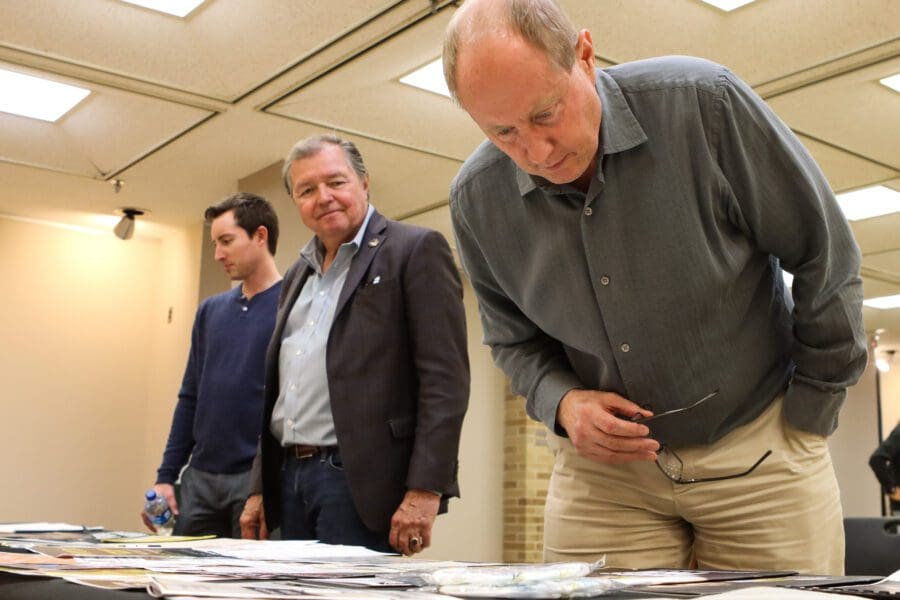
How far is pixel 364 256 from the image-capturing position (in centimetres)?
236

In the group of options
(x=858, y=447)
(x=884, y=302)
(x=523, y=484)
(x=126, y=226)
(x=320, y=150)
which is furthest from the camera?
(x=858, y=447)

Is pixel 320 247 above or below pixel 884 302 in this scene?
below

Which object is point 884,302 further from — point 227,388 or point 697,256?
point 697,256

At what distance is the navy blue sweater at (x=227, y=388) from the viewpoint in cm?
291

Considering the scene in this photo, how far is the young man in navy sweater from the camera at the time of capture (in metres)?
2.88

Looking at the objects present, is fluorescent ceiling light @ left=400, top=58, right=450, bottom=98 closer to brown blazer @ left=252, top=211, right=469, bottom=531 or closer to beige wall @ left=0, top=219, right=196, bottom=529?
brown blazer @ left=252, top=211, right=469, bottom=531

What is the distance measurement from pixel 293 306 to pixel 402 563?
4.76 feet

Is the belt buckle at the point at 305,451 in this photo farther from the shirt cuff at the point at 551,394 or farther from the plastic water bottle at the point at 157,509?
the plastic water bottle at the point at 157,509

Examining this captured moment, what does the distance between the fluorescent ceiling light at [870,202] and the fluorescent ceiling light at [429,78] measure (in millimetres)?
2615

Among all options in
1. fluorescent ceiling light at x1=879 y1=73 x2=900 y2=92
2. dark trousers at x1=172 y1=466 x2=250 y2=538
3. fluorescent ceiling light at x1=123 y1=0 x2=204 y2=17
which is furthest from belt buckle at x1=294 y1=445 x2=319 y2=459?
fluorescent ceiling light at x1=879 y1=73 x2=900 y2=92

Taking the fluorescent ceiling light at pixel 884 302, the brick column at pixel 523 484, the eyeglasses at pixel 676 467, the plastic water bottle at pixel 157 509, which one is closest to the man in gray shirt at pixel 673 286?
the eyeglasses at pixel 676 467

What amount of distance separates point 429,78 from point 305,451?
236 centimetres

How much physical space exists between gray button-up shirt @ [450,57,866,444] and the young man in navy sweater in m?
1.63

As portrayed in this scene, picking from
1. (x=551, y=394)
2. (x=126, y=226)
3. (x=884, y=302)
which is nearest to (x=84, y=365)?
(x=126, y=226)
